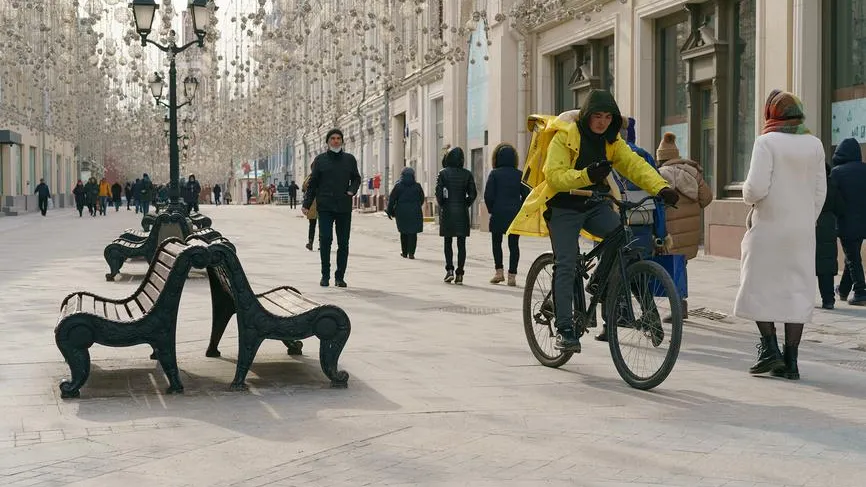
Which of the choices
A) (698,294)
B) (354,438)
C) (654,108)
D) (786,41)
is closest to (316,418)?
(354,438)

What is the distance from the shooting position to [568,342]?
7.54 meters

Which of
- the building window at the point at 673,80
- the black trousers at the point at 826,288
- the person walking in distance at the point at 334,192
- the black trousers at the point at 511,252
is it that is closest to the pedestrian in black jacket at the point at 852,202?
the black trousers at the point at 826,288

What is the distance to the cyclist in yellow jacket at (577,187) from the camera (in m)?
7.48

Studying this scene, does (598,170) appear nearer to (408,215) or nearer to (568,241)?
(568,241)

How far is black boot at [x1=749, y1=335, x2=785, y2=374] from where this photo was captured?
774cm

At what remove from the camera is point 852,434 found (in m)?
5.89

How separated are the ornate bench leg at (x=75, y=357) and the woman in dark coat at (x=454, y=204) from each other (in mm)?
8676

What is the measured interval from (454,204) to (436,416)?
939 centimetres

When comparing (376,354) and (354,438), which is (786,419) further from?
(376,354)

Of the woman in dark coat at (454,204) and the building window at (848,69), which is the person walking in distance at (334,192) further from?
the building window at (848,69)

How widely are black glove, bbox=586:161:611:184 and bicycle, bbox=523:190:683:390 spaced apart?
0.68 feet

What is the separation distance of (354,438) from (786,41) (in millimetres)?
13320

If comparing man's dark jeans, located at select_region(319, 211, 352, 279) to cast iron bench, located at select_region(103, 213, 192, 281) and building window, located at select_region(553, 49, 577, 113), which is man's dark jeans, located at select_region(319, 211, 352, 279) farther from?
building window, located at select_region(553, 49, 577, 113)

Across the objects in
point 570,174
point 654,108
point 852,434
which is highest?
point 654,108
